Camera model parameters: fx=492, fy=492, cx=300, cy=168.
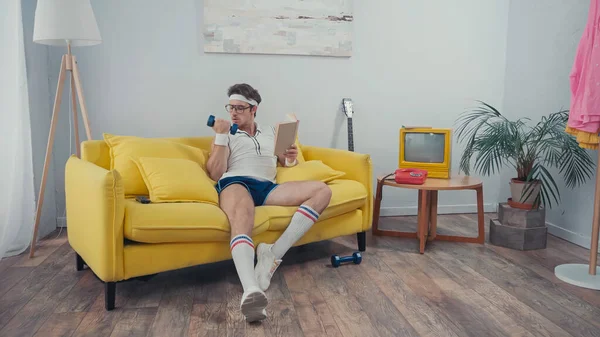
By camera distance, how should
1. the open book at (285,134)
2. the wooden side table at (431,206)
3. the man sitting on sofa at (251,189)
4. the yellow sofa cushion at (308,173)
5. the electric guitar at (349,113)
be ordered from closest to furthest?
1. the man sitting on sofa at (251,189)
2. the open book at (285,134)
3. the yellow sofa cushion at (308,173)
4. the wooden side table at (431,206)
5. the electric guitar at (349,113)

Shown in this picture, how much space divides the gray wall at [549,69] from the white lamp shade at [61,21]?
303 centimetres

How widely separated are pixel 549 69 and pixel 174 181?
2.73 meters

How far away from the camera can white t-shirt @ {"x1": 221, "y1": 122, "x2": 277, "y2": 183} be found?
2721mm

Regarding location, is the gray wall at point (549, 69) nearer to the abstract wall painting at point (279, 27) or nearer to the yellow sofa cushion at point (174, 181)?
the abstract wall painting at point (279, 27)

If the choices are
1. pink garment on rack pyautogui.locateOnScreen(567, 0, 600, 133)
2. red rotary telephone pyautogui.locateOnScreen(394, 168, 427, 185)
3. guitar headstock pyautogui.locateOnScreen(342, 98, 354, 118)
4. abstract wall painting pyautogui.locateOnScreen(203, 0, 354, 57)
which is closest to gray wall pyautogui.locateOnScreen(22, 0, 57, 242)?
abstract wall painting pyautogui.locateOnScreen(203, 0, 354, 57)

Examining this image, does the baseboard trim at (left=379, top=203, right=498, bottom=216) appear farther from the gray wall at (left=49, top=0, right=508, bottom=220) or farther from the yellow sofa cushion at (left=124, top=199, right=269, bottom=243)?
the yellow sofa cushion at (left=124, top=199, right=269, bottom=243)

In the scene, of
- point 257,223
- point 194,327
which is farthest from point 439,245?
point 194,327

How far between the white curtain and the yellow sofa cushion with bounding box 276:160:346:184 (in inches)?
58.6

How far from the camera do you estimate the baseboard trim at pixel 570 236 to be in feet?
10.2

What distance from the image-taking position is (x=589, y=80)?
2438 millimetres

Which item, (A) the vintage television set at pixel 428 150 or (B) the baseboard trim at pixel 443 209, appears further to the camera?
(B) the baseboard trim at pixel 443 209

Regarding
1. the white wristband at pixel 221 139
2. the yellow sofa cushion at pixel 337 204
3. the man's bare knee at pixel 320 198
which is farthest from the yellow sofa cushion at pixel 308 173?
the white wristband at pixel 221 139

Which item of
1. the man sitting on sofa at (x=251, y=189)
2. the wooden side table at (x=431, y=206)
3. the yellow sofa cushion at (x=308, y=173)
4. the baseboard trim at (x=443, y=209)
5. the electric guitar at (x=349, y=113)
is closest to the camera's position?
the man sitting on sofa at (x=251, y=189)

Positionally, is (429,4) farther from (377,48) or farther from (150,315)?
(150,315)
